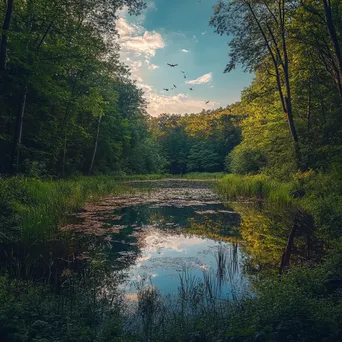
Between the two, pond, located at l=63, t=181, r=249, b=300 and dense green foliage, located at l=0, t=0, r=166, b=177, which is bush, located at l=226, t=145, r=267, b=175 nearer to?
dense green foliage, located at l=0, t=0, r=166, b=177

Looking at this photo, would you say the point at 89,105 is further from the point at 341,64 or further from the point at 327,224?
the point at 327,224

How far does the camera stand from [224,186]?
18.7 metres

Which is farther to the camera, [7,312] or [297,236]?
[297,236]

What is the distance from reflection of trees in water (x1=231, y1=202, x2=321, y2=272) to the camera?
5988mm

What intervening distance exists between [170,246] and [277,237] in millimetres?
2856

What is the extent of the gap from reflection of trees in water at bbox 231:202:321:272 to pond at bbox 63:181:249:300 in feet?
0.98

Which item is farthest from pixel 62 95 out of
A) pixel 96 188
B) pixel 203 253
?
pixel 203 253

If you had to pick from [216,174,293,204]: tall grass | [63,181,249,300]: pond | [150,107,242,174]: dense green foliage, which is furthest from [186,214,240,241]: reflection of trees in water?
[150,107,242,174]: dense green foliage

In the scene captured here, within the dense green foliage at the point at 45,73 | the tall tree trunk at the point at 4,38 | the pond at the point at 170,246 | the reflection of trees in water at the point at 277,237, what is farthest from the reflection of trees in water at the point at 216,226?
the tall tree trunk at the point at 4,38

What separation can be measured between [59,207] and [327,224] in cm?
775

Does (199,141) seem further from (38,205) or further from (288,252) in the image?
(288,252)

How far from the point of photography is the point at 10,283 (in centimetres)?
429

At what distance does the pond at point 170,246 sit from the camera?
502cm

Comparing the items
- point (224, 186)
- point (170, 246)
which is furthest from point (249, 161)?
point (170, 246)
